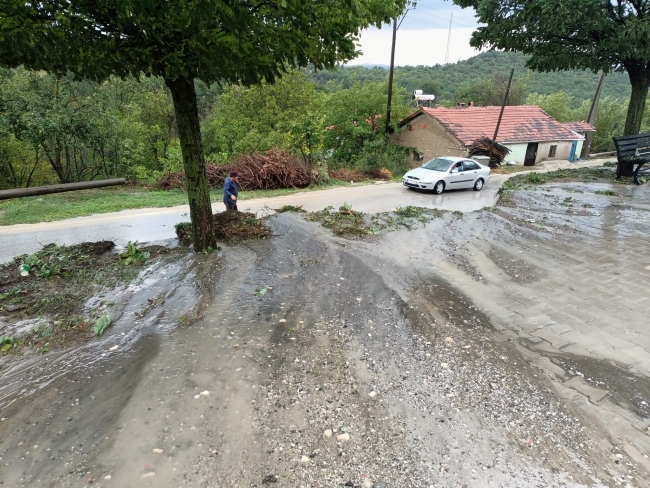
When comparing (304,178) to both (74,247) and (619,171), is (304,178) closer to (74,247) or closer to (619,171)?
(74,247)

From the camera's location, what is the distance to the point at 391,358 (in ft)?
14.0

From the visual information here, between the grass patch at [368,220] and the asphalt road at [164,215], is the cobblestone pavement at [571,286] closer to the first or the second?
the grass patch at [368,220]

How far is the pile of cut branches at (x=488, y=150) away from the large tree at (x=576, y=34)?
697 cm

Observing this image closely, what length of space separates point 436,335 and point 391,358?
831 millimetres

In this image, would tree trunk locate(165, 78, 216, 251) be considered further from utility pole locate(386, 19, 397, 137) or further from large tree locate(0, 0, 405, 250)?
utility pole locate(386, 19, 397, 137)

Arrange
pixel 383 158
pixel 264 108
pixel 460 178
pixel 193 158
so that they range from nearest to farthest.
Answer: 1. pixel 193 158
2. pixel 460 178
3. pixel 383 158
4. pixel 264 108

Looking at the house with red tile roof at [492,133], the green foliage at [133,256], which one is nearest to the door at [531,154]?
the house with red tile roof at [492,133]

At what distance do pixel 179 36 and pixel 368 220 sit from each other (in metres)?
6.34

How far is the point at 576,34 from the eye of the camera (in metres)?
15.4

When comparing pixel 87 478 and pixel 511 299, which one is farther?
pixel 511 299

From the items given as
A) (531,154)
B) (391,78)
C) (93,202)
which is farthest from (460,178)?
(531,154)

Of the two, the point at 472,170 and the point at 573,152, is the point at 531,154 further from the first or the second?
the point at 472,170

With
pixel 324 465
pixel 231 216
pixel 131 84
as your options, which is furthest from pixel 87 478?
pixel 131 84

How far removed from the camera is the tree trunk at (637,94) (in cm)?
1597
